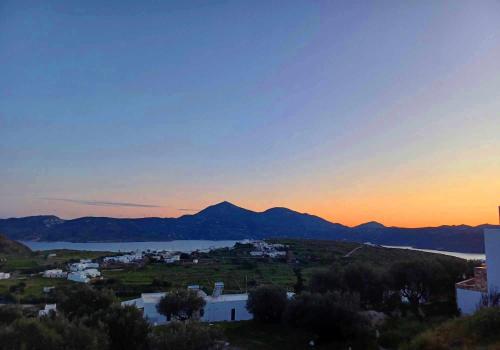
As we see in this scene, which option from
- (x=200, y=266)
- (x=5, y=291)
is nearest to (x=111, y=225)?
(x=200, y=266)

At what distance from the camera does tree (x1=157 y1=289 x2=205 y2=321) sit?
2350cm

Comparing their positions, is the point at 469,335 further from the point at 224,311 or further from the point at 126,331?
the point at 224,311

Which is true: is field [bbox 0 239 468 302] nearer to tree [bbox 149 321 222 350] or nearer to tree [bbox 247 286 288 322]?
tree [bbox 247 286 288 322]

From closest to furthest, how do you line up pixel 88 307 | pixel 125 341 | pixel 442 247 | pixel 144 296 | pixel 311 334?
pixel 125 341 → pixel 88 307 → pixel 311 334 → pixel 144 296 → pixel 442 247

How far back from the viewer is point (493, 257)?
1950 centimetres

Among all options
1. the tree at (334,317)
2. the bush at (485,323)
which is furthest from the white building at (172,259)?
the bush at (485,323)

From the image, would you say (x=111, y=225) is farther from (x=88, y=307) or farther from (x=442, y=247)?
(x=88, y=307)

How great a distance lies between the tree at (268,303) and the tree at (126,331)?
11.2 meters

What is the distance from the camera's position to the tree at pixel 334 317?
1961 centimetres

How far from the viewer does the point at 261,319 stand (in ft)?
83.2

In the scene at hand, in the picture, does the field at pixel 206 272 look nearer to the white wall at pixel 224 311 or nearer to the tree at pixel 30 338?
the white wall at pixel 224 311

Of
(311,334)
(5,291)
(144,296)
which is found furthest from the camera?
(5,291)

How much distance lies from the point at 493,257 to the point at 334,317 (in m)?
7.35

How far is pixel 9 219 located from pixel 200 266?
16099 centimetres
